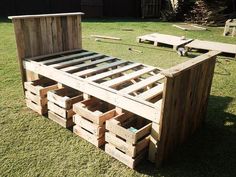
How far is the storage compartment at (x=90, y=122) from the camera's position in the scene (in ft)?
11.3

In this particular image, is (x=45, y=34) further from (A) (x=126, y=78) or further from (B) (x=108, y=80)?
(A) (x=126, y=78)

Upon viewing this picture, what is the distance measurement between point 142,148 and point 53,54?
285 cm

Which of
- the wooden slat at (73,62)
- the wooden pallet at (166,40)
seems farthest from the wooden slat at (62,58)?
the wooden pallet at (166,40)

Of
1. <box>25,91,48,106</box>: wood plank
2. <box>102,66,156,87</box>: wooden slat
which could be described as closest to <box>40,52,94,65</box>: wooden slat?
<box>25,91,48,106</box>: wood plank

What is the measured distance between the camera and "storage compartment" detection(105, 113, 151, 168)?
308cm

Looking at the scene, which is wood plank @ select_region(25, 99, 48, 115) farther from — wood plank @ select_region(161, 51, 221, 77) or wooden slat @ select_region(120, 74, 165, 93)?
wood plank @ select_region(161, 51, 221, 77)

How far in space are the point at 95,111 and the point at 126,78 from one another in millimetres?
738

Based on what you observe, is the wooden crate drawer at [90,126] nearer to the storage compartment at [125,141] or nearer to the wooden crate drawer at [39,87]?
the storage compartment at [125,141]

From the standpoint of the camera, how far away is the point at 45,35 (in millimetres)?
4961

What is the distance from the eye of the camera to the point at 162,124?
2.97 metres

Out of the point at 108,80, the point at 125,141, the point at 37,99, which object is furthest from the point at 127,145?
the point at 37,99

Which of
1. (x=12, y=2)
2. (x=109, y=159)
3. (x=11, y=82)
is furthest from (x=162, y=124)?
(x=12, y=2)

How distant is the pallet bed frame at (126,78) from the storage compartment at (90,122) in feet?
0.68

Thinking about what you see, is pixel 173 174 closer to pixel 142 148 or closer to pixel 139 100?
pixel 142 148
